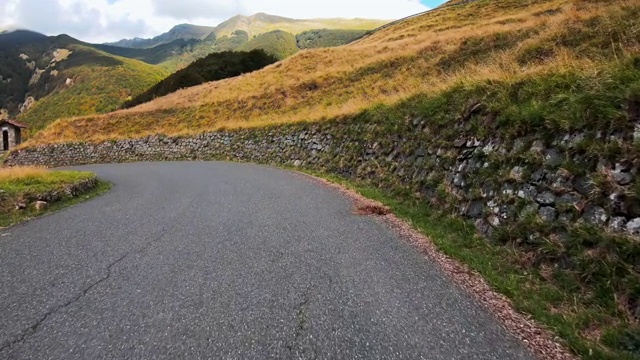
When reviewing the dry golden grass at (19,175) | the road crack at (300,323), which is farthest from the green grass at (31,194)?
the road crack at (300,323)

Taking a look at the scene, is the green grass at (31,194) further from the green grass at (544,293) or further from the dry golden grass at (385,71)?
the dry golden grass at (385,71)

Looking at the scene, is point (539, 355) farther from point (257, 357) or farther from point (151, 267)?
point (151, 267)

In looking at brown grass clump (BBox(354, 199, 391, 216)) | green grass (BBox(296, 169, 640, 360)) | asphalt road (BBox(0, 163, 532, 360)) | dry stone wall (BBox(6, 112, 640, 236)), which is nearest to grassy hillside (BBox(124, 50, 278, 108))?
dry stone wall (BBox(6, 112, 640, 236))

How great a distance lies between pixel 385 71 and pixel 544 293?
83.6 feet

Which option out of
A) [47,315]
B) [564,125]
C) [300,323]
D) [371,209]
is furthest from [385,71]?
[47,315]

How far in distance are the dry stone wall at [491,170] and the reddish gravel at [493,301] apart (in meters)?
1.06

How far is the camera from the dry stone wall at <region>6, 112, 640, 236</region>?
4.55 m

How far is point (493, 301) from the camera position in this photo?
14.6 ft

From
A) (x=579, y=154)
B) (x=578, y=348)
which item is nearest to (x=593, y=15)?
(x=579, y=154)

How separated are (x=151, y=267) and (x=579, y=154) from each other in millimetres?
6727

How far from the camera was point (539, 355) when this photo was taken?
3414 millimetres

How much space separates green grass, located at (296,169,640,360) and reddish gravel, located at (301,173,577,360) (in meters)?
0.10

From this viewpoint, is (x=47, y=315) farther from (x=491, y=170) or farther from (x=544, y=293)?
(x=491, y=170)

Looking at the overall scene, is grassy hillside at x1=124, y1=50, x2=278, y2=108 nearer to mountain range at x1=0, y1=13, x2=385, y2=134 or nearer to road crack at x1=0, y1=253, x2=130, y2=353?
mountain range at x1=0, y1=13, x2=385, y2=134
